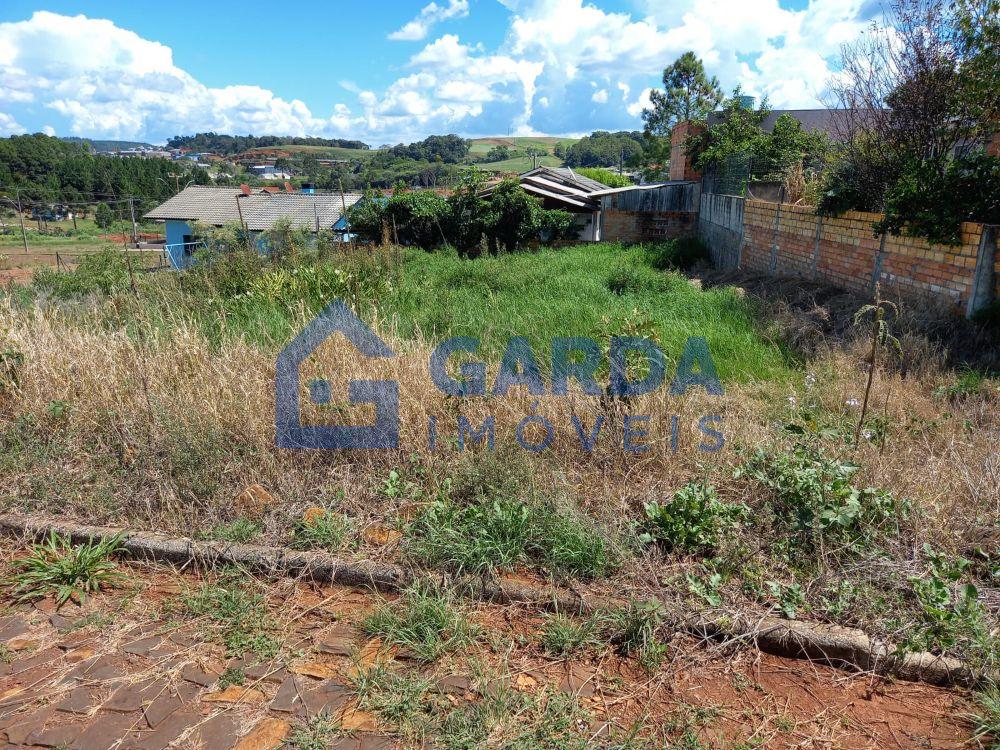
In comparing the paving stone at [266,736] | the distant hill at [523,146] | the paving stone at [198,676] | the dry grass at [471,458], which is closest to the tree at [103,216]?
the distant hill at [523,146]

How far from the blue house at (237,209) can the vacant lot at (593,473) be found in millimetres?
24560

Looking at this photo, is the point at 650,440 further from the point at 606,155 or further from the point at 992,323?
the point at 606,155

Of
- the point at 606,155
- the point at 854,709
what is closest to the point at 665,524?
the point at 854,709

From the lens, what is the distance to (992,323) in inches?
215

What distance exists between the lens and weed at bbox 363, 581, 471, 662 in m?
2.44

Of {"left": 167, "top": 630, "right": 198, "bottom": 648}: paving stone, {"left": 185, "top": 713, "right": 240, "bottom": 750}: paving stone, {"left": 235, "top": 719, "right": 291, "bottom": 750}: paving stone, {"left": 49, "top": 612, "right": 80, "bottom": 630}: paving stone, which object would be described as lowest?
{"left": 49, "top": 612, "right": 80, "bottom": 630}: paving stone

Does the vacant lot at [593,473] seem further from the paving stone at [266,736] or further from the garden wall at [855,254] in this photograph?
the paving stone at [266,736]

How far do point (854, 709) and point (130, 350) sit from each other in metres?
4.97

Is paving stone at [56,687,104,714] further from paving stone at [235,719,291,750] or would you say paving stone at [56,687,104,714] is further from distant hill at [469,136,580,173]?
distant hill at [469,136,580,173]

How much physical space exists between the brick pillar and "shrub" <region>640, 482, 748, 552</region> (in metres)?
14.7

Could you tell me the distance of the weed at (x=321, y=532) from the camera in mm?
3074

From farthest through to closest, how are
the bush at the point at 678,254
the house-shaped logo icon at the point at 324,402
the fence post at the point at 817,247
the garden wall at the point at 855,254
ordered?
the bush at the point at 678,254
the fence post at the point at 817,247
the garden wall at the point at 855,254
the house-shaped logo icon at the point at 324,402

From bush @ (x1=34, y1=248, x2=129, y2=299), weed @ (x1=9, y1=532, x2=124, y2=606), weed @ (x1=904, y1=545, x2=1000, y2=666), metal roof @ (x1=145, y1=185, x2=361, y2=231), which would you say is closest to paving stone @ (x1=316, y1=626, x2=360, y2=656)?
weed @ (x1=9, y1=532, x2=124, y2=606)

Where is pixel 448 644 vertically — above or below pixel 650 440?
below
